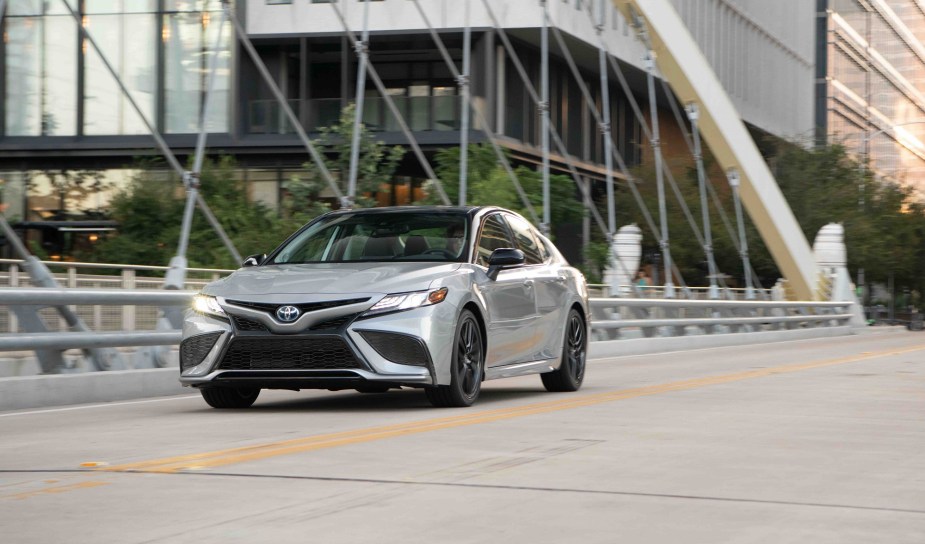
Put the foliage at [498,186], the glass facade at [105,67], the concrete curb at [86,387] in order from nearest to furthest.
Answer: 1. the concrete curb at [86,387]
2. the foliage at [498,186]
3. the glass facade at [105,67]

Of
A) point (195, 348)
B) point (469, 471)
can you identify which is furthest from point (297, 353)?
point (469, 471)

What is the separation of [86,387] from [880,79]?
106949 millimetres

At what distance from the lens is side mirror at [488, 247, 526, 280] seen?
12.2 metres

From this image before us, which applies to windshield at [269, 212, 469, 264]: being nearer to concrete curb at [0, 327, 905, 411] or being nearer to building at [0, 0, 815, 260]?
concrete curb at [0, 327, 905, 411]

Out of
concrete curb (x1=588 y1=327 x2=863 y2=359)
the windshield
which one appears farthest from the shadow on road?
concrete curb (x1=588 y1=327 x2=863 y2=359)

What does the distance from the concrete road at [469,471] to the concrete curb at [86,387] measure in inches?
14.2

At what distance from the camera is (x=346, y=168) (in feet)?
139

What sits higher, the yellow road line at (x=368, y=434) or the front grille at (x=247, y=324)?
the front grille at (x=247, y=324)

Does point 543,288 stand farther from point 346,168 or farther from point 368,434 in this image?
point 346,168

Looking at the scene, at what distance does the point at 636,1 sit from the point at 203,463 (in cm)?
2384

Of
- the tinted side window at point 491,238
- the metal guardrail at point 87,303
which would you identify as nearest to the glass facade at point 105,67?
the metal guardrail at point 87,303

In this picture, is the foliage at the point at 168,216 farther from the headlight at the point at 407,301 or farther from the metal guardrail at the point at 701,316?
the headlight at the point at 407,301

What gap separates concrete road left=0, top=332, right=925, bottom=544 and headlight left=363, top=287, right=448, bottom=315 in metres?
0.71

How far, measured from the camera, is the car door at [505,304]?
12414mm
